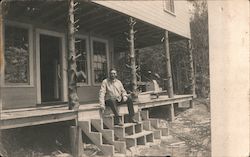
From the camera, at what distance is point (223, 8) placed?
2469mm

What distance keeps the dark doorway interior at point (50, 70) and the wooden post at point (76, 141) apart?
1400mm

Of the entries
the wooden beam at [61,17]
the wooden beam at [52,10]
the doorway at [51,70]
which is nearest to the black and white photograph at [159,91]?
the wooden beam at [61,17]

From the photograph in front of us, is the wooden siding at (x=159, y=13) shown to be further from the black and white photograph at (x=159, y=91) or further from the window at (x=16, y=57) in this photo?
the window at (x=16, y=57)

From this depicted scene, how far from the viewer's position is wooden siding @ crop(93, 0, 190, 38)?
92.5 inches

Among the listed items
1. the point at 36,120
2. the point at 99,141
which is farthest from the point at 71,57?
the point at 99,141

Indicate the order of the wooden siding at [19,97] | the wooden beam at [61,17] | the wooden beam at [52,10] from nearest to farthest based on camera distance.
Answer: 1. the wooden beam at [61,17]
2. the wooden beam at [52,10]
3. the wooden siding at [19,97]

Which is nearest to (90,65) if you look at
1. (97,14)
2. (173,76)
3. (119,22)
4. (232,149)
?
(97,14)

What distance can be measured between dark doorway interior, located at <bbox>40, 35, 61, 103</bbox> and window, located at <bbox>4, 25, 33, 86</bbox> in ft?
1.38

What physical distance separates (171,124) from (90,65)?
148 centimetres

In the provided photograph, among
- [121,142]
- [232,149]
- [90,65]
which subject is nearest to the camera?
[121,142]

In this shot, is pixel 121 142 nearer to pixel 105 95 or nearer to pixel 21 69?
pixel 105 95

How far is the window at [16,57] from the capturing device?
273 cm

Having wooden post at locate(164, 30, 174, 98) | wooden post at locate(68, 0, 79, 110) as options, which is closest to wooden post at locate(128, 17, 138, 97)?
wooden post at locate(164, 30, 174, 98)

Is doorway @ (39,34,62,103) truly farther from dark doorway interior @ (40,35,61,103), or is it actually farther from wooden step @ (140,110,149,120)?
wooden step @ (140,110,149,120)
